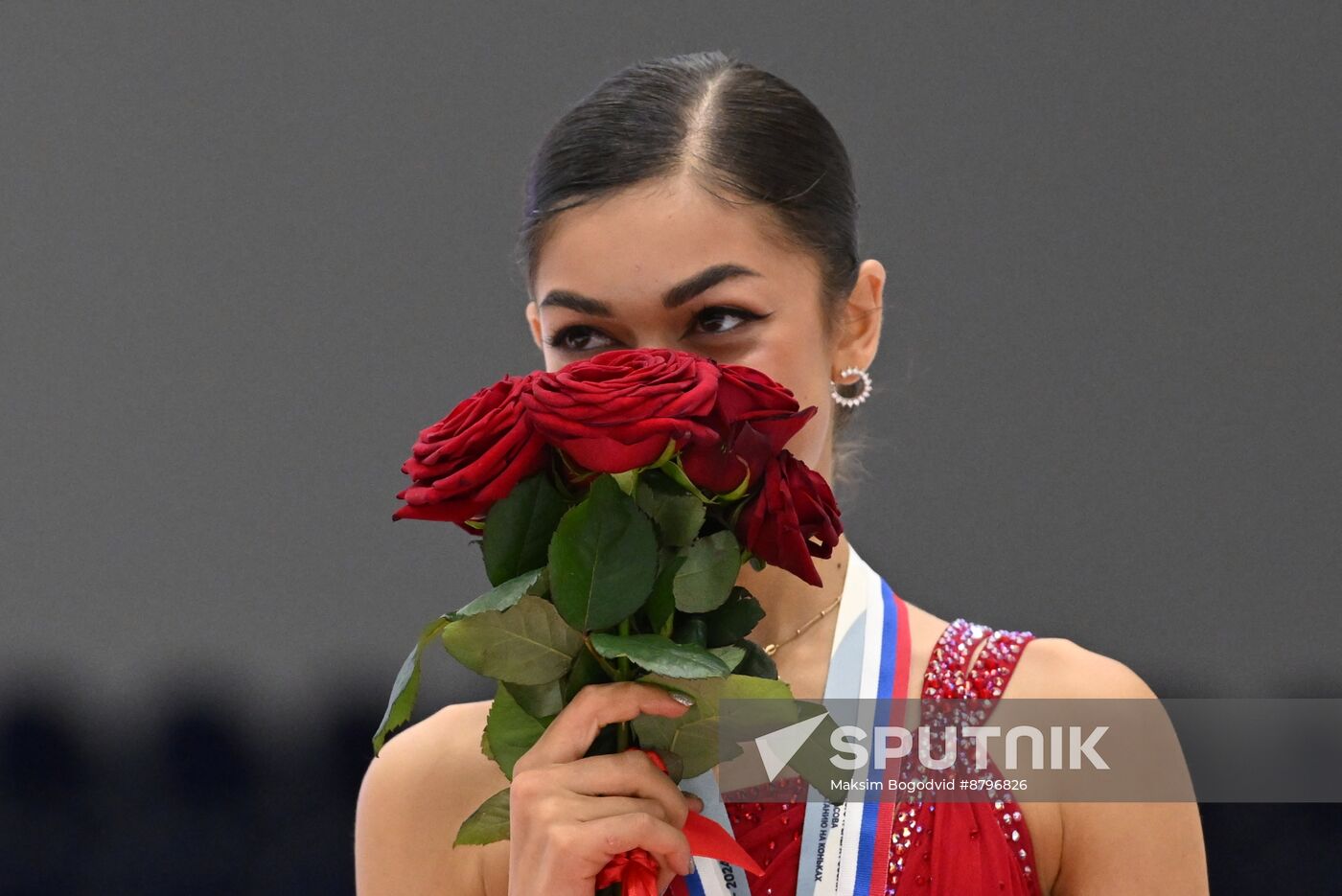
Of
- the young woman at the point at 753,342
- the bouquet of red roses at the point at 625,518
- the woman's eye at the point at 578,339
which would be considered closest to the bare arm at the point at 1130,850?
the young woman at the point at 753,342

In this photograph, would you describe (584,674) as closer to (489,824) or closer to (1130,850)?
(489,824)

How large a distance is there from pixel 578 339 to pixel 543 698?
481 mm

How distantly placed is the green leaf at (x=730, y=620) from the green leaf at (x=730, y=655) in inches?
1.2

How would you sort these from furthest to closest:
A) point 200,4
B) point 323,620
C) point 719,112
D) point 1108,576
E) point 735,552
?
point 200,4, point 323,620, point 1108,576, point 719,112, point 735,552

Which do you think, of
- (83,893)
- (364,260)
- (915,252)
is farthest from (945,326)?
(83,893)

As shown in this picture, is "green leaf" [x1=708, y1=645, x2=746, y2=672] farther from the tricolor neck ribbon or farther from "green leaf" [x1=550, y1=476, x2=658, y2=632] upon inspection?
the tricolor neck ribbon

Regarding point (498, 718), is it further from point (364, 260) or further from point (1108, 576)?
point (364, 260)

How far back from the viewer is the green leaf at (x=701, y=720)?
1.20 meters

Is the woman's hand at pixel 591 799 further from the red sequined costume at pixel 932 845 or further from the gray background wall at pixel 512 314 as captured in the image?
the gray background wall at pixel 512 314

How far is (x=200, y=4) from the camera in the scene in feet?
11.4

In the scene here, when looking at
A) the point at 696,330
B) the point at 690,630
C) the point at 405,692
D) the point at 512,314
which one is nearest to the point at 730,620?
the point at 690,630

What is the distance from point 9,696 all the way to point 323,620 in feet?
2.01

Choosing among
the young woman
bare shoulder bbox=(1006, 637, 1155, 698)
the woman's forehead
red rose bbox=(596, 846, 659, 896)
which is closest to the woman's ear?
the young woman

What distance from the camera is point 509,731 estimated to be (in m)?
1.29
